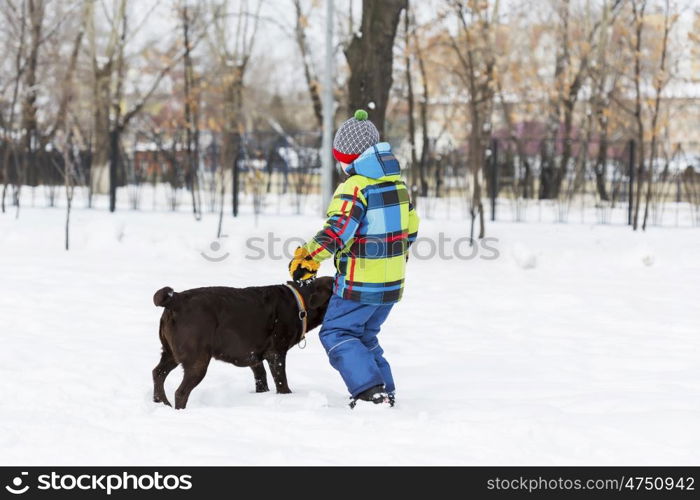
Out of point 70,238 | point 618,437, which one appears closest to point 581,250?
point 70,238

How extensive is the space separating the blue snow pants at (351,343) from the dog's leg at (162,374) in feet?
2.90

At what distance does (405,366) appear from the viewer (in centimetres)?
Answer: 677

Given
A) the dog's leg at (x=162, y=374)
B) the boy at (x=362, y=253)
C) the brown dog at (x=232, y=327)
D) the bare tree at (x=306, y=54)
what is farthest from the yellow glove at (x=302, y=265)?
the bare tree at (x=306, y=54)

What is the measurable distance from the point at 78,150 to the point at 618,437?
17354mm

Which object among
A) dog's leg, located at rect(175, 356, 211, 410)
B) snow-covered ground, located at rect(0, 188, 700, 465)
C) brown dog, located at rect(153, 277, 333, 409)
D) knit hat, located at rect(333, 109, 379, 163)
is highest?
knit hat, located at rect(333, 109, 379, 163)

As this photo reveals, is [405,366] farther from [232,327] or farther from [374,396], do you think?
[232,327]

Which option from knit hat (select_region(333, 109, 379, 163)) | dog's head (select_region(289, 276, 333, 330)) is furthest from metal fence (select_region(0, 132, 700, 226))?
knit hat (select_region(333, 109, 379, 163))

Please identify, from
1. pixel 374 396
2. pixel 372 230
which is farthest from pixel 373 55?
pixel 374 396

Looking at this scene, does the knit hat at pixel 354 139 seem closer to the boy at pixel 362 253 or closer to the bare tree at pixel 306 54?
the boy at pixel 362 253

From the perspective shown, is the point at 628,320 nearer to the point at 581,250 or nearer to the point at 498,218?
the point at 581,250

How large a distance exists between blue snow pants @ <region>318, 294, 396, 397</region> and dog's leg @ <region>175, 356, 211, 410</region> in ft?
2.27

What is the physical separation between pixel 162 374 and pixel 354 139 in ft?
5.65

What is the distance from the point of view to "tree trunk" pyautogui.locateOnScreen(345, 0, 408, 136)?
13.8m

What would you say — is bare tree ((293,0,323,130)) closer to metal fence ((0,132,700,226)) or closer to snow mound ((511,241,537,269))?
metal fence ((0,132,700,226))
